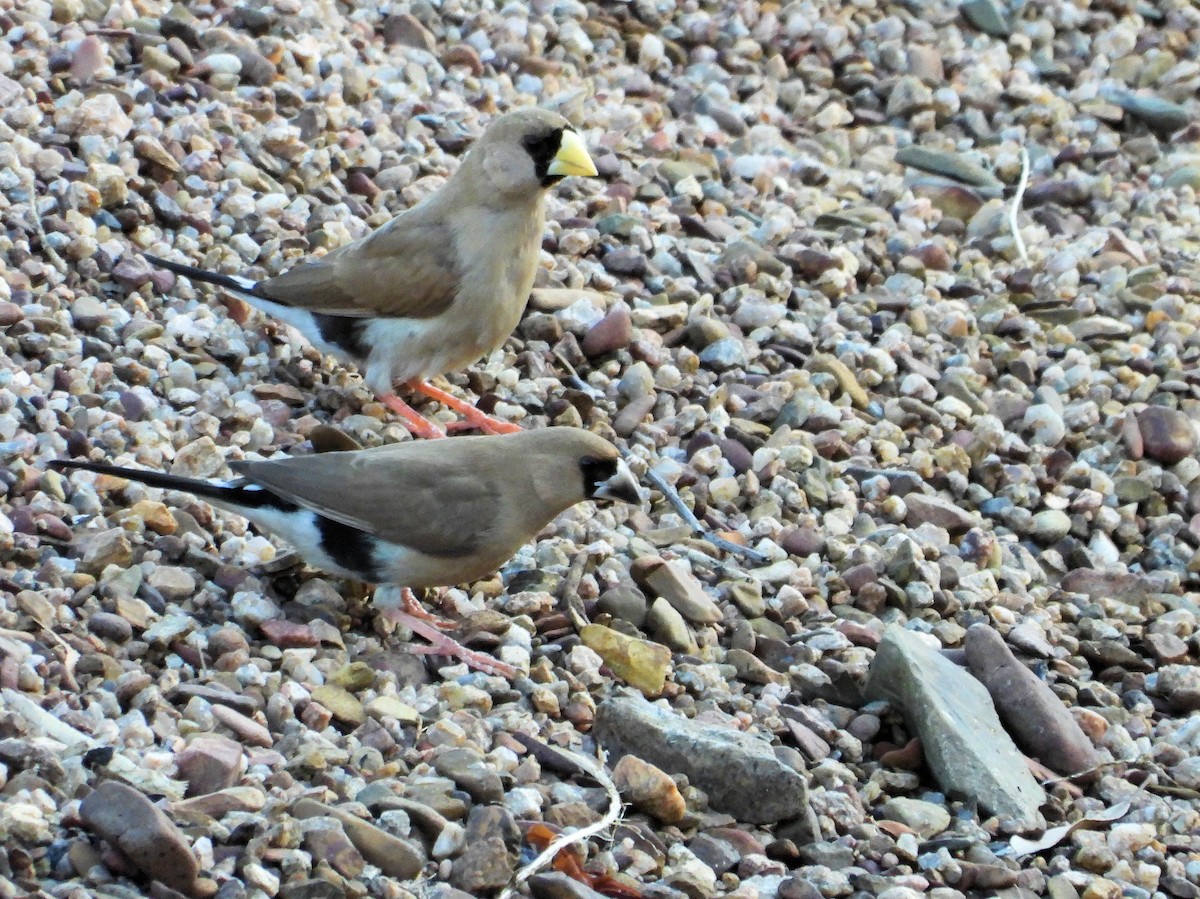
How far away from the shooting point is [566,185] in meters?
6.68

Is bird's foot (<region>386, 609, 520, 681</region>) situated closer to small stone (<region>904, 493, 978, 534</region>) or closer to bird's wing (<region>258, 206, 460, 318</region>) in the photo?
bird's wing (<region>258, 206, 460, 318</region>)

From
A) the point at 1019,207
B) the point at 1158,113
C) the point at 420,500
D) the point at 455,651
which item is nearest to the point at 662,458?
the point at 420,500

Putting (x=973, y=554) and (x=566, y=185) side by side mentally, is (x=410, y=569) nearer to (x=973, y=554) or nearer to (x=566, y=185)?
(x=973, y=554)

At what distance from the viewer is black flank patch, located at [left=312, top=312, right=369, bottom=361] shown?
5320mm

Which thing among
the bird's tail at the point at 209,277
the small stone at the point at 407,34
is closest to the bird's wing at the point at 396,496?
the bird's tail at the point at 209,277

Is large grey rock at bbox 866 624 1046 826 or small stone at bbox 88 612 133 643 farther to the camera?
large grey rock at bbox 866 624 1046 826

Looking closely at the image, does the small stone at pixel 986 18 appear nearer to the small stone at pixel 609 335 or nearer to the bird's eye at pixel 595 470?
the small stone at pixel 609 335

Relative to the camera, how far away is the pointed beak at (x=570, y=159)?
5.39 metres

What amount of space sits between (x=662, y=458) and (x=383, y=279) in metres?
1.02

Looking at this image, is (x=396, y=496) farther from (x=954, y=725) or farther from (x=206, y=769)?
(x=954, y=725)

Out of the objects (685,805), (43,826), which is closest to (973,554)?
(685,805)

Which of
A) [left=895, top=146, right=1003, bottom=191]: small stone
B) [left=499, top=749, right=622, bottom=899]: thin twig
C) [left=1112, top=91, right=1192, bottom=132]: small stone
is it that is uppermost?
[left=1112, top=91, right=1192, bottom=132]: small stone

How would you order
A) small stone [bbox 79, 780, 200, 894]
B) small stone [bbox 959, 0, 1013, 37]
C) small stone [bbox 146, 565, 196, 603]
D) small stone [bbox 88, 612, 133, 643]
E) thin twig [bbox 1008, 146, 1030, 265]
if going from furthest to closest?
small stone [bbox 959, 0, 1013, 37]
thin twig [bbox 1008, 146, 1030, 265]
small stone [bbox 146, 565, 196, 603]
small stone [bbox 88, 612, 133, 643]
small stone [bbox 79, 780, 200, 894]

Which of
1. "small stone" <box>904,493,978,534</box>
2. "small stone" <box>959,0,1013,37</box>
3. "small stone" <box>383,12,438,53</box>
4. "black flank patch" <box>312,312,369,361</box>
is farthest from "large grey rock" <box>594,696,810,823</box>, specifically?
"small stone" <box>959,0,1013,37</box>
